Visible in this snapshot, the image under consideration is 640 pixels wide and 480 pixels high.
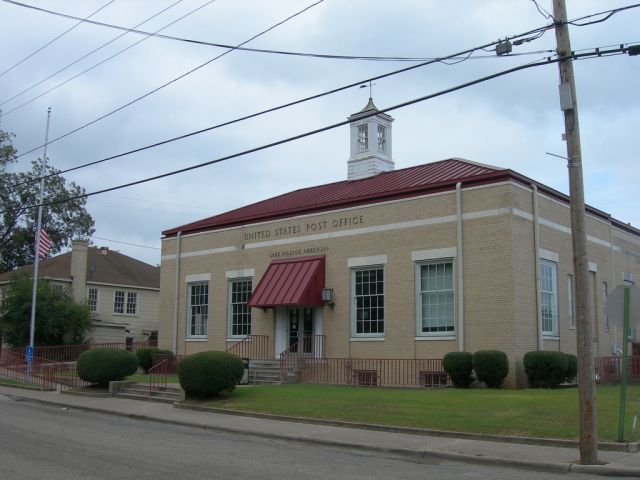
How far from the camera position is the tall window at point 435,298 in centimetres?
2284

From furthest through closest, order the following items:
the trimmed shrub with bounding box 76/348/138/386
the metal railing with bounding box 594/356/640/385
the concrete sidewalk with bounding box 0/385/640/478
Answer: the metal railing with bounding box 594/356/640/385 → the trimmed shrub with bounding box 76/348/138/386 → the concrete sidewalk with bounding box 0/385/640/478

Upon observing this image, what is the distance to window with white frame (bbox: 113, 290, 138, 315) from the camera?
4878 centimetres

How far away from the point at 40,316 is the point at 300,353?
18588mm

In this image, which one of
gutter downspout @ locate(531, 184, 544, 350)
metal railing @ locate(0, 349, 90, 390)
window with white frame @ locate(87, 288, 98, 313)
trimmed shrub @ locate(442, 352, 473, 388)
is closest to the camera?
trimmed shrub @ locate(442, 352, 473, 388)

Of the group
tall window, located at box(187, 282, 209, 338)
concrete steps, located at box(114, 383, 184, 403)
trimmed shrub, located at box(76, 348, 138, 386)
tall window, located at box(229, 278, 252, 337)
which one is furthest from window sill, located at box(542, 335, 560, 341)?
tall window, located at box(187, 282, 209, 338)

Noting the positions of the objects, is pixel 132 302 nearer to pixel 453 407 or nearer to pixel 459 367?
pixel 459 367

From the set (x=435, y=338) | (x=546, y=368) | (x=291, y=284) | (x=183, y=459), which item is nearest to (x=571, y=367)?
(x=546, y=368)

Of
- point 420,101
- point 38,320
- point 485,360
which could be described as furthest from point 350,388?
point 38,320

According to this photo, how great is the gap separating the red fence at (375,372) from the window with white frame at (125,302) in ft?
87.7

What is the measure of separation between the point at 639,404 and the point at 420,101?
347 inches

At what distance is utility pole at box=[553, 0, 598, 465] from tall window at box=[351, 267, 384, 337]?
13014 millimetres

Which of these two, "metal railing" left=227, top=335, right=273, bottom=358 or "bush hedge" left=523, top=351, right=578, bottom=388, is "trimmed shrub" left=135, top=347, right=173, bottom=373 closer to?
"metal railing" left=227, top=335, right=273, bottom=358

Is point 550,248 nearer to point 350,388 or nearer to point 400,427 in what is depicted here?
point 350,388

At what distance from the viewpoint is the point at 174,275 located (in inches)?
1286
